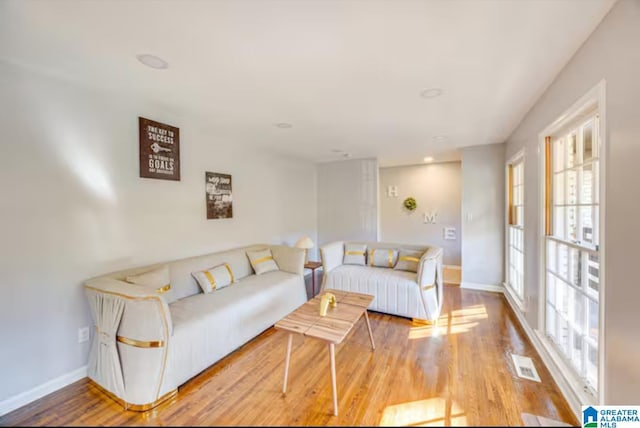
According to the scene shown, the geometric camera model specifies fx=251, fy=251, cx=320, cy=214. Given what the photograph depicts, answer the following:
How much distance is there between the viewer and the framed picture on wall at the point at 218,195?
3285mm

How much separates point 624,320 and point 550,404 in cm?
92

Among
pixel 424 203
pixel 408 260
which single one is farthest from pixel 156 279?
pixel 424 203

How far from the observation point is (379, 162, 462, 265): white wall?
5.66m

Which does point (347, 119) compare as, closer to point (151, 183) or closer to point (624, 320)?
point (151, 183)

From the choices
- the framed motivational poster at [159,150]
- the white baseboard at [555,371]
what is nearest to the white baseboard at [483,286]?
the white baseboard at [555,371]

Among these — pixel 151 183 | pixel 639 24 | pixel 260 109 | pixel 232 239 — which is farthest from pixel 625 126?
pixel 232 239

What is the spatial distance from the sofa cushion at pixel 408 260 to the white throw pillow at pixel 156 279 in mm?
2754

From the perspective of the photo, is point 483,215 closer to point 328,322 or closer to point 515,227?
point 515,227

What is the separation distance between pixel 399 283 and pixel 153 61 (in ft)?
10.3

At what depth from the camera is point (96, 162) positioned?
216 centimetres

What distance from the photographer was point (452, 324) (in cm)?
288

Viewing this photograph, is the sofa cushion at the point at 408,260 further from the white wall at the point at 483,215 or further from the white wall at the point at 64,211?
the white wall at the point at 64,211

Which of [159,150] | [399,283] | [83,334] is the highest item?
[159,150]

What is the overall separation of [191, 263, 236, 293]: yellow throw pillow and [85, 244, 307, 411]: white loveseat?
0.22 feet
